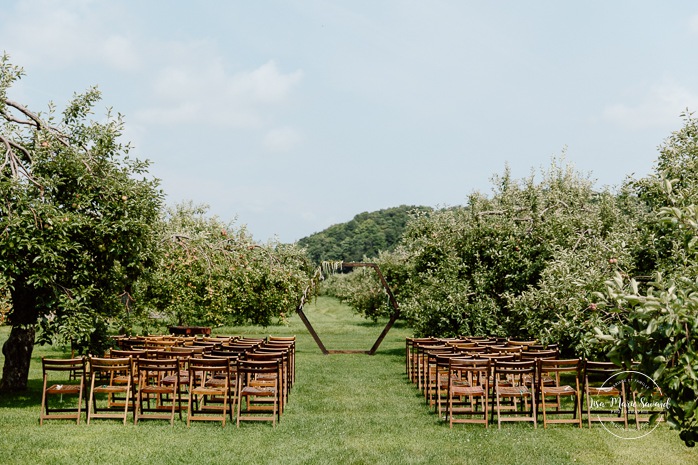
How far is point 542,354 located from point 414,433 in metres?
3.07

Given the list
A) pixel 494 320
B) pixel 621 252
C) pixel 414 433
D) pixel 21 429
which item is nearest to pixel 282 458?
pixel 414 433

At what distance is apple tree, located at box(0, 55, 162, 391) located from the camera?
10352mm

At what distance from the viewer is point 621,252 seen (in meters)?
12.0

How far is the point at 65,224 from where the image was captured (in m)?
10.5

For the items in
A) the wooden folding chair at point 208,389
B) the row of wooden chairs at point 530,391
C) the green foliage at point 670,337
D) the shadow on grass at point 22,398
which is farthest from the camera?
the shadow on grass at point 22,398

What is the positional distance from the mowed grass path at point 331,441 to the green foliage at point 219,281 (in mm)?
6785

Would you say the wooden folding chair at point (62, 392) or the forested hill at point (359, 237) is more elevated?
the forested hill at point (359, 237)

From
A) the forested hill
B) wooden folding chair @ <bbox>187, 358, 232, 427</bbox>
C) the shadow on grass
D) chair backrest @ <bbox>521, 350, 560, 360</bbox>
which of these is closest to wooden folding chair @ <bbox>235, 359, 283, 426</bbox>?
wooden folding chair @ <bbox>187, 358, 232, 427</bbox>

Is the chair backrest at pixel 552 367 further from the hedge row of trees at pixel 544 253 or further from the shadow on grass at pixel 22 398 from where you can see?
the shadow on grass at pixel 22 398

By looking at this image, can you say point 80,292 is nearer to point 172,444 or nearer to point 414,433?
point 172,444

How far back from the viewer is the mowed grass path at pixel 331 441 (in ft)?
25.7

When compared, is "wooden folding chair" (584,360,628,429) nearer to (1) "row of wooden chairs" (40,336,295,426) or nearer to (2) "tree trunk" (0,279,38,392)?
(1) "row of wooden chairs" (40,336,295,426)

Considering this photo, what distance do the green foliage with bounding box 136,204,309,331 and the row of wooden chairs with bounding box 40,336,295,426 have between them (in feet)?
16.2

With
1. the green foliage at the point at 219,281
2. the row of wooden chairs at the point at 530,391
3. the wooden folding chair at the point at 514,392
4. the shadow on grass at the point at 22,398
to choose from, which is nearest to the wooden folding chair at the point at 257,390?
the row of wooden chairs at the point at 530,391
